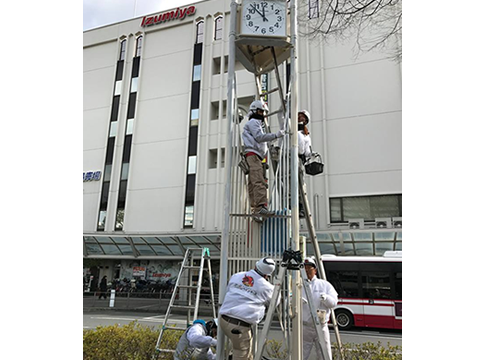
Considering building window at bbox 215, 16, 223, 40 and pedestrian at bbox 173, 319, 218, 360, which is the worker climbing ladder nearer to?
pedestrian at bbox 173, 319, 218, 360

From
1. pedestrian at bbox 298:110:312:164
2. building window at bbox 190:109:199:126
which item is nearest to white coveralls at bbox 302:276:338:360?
pedestrian at bbox 298:110:312:164

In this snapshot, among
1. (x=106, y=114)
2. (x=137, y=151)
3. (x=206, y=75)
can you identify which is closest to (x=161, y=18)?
(x=206, y=75)

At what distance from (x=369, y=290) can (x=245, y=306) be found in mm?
10168

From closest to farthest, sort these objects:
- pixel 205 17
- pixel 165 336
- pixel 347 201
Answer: pixel 165 336 < pixel 347 201 < pixel 205 17

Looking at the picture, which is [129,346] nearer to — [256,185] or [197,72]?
[256,185]

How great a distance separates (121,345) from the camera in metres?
4.91

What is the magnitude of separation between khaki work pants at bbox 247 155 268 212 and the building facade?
12.8 m

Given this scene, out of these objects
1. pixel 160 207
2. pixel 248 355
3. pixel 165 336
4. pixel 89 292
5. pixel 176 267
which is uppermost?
pixel 160 207

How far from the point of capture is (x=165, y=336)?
18.1 feet

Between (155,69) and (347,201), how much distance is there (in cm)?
1553

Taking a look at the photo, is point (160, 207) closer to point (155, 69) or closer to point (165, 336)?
point (155, 69)

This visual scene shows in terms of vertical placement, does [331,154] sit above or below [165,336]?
above

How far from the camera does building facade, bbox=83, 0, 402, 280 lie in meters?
17.8

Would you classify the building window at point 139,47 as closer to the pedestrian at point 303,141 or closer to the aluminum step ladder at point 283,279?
the pedestrian at point 303,141
